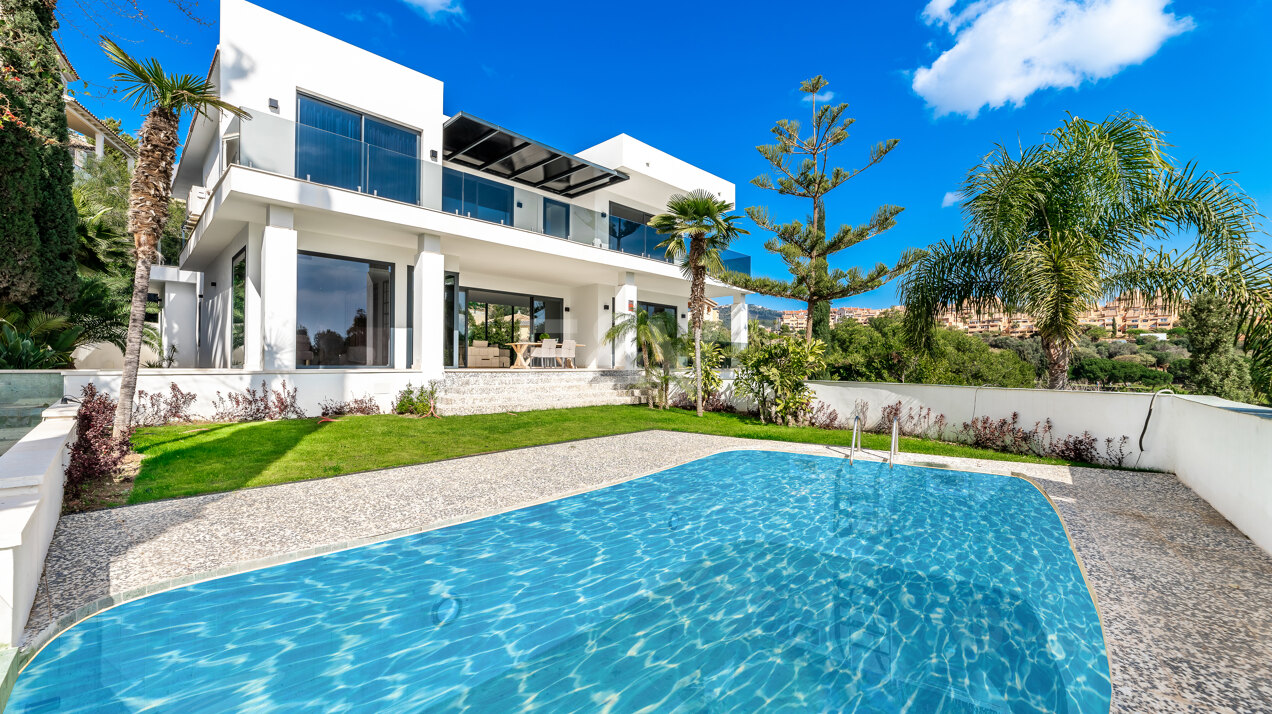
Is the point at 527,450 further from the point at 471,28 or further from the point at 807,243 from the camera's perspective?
the point at 471,28

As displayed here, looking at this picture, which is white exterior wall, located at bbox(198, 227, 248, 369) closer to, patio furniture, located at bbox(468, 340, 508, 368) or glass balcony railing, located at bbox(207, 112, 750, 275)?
glass balcony railing, located at bbox(207, 112, 750, 275)

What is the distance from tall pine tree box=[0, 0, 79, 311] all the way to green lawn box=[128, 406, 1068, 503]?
18.8ft

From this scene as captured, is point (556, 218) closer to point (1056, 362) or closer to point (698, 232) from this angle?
point (698, 232)

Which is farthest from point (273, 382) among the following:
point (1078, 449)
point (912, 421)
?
point (1078, 449)

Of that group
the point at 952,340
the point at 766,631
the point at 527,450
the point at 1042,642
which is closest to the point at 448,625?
the point at 766,631

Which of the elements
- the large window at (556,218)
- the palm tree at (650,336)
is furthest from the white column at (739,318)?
the large window at (556,218)

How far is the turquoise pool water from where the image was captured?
268 cm

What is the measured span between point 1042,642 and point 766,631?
1.69 m

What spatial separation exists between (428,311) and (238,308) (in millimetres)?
4236

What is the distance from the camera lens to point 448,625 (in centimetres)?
324

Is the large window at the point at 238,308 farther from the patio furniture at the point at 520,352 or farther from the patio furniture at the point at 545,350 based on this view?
the patio furniture at the point at 545,350

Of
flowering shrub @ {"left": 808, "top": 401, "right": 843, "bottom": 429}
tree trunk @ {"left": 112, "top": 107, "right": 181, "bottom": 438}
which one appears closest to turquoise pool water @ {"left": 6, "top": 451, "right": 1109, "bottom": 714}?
tree trunk @ {"left": 112, "top": 107, "right": 181, "bottom": 438}

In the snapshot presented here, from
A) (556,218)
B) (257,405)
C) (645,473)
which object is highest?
(556,218)

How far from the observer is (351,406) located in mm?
10039
